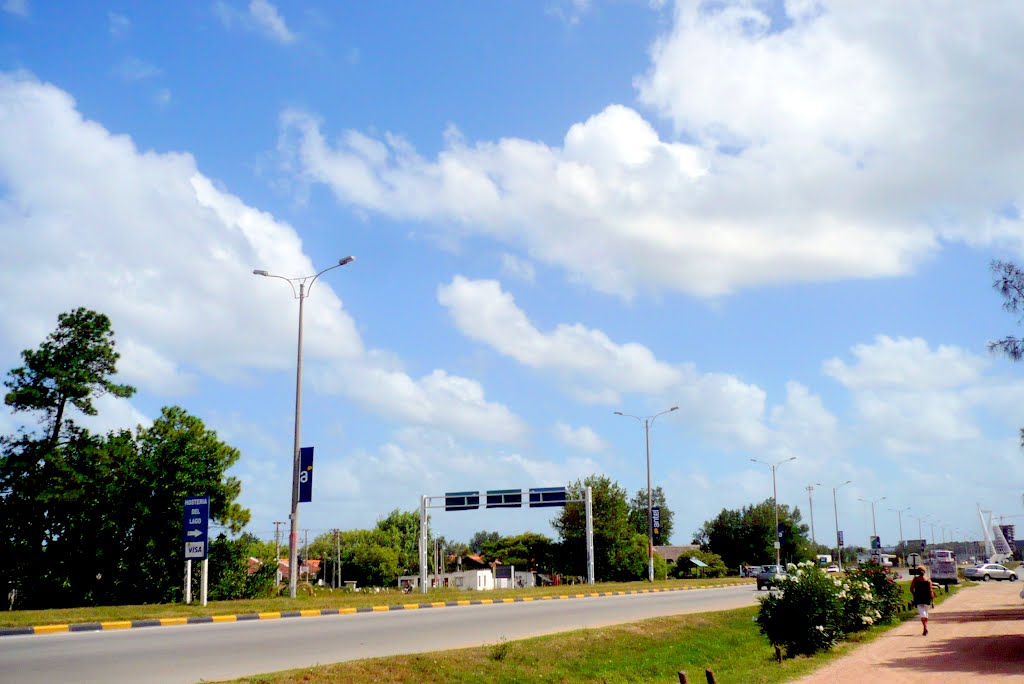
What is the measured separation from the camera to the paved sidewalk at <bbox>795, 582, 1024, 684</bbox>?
1402cm

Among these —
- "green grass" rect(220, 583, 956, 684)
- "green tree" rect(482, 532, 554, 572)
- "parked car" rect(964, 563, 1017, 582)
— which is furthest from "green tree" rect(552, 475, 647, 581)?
"green grass" rect(220, 583, 956, 684)

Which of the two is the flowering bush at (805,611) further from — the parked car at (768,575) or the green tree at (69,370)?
the green tree at (69,370)

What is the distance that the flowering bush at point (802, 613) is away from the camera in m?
19.1

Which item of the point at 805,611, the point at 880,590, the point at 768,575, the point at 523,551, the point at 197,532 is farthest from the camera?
the point at 523,551

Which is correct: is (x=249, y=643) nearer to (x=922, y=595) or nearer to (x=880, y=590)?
(x=922, y=595)

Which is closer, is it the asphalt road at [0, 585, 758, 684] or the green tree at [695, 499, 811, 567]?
the asphalt road at [0, 585, 758, 684]

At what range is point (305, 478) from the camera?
2678cm

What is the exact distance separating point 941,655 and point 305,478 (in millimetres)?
17722

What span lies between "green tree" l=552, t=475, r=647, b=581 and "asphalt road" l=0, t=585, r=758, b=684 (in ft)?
133

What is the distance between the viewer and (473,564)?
93812 mm

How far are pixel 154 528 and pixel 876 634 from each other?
25.6m

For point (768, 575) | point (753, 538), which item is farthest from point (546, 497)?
point (753, 538)

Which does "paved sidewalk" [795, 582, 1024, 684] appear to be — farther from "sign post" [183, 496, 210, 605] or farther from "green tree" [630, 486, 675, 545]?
"green tree" [630, 486, 675, 545]

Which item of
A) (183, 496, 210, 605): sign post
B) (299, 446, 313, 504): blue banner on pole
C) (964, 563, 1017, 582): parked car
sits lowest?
(964, 563, 1017, 582): parked car
